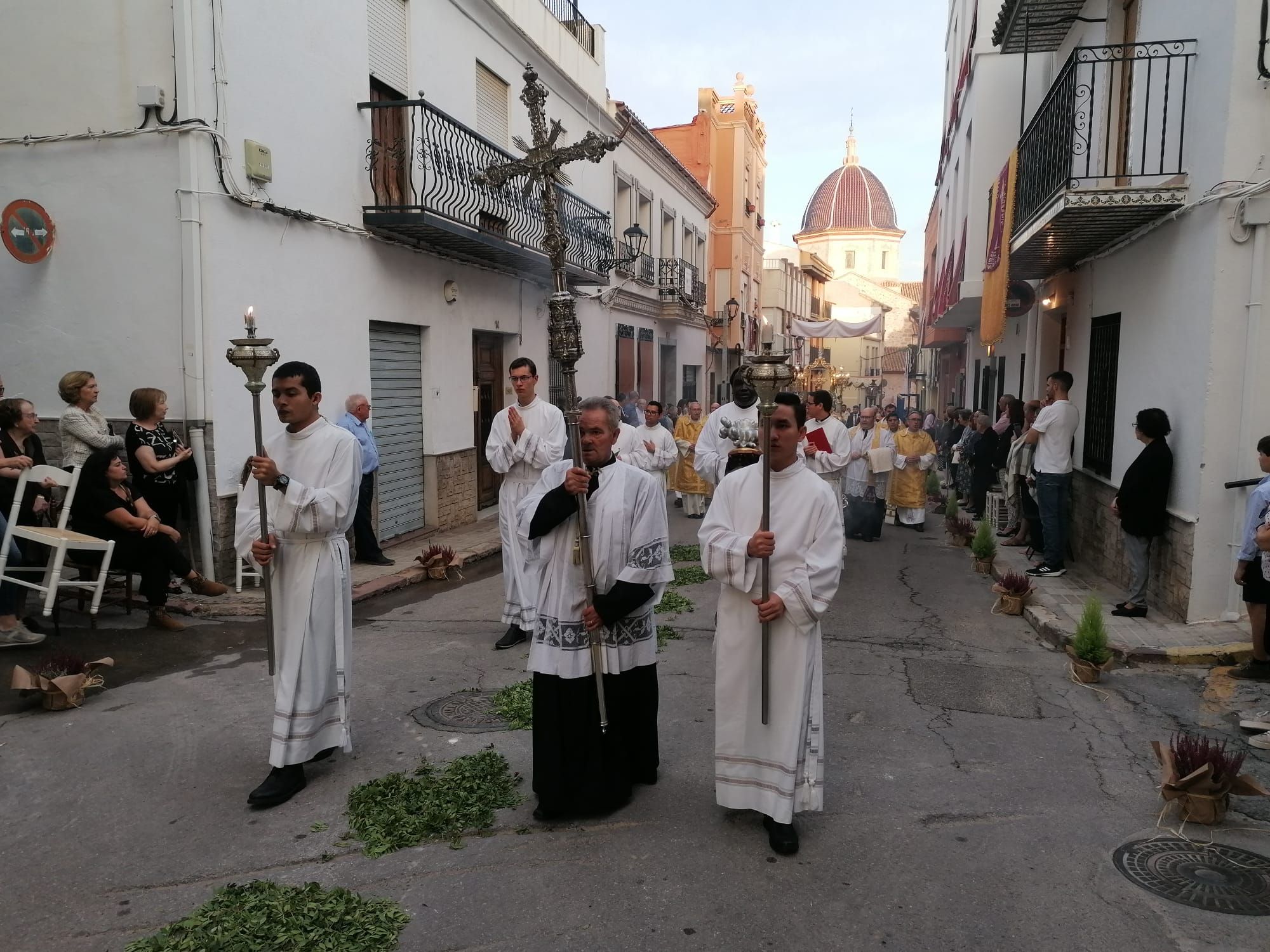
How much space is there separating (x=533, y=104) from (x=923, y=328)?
2684cm

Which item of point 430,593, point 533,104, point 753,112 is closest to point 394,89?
point 430,593

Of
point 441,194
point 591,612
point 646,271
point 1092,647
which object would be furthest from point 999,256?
point 646,271

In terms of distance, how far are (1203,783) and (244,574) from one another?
7.06m

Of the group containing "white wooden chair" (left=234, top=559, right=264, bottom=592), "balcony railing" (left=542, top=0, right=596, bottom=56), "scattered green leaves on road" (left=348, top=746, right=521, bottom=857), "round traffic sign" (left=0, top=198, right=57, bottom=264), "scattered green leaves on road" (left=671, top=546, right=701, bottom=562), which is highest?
"balcony railing" (left=542, top=0, right=596, bottom=56)

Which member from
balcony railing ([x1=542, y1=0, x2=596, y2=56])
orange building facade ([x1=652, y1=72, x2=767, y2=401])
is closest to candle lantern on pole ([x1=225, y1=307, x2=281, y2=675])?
balcony railing ([x1=542, y1=0, x2=596, y2=56])

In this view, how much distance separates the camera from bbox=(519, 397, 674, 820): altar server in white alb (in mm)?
3910

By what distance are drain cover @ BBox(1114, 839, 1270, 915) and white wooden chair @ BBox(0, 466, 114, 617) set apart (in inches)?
255

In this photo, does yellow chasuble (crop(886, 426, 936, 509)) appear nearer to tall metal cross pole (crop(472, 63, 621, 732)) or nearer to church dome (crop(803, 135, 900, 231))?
tall metal cross pole (crop(472, 63, 621, 732))

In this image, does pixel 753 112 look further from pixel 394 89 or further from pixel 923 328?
pixel 394 89

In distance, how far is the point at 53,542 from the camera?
6.43 meters

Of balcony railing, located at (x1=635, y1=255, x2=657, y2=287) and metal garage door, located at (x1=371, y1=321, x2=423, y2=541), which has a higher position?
balcony railing, located at (x1=635, y1=255, x2=657, y2=287)

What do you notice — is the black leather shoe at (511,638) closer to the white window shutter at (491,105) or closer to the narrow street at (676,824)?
the narrow street at (676,824)

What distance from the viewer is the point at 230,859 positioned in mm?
3666

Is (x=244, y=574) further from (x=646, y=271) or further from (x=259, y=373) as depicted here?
(x=646, y=271)
